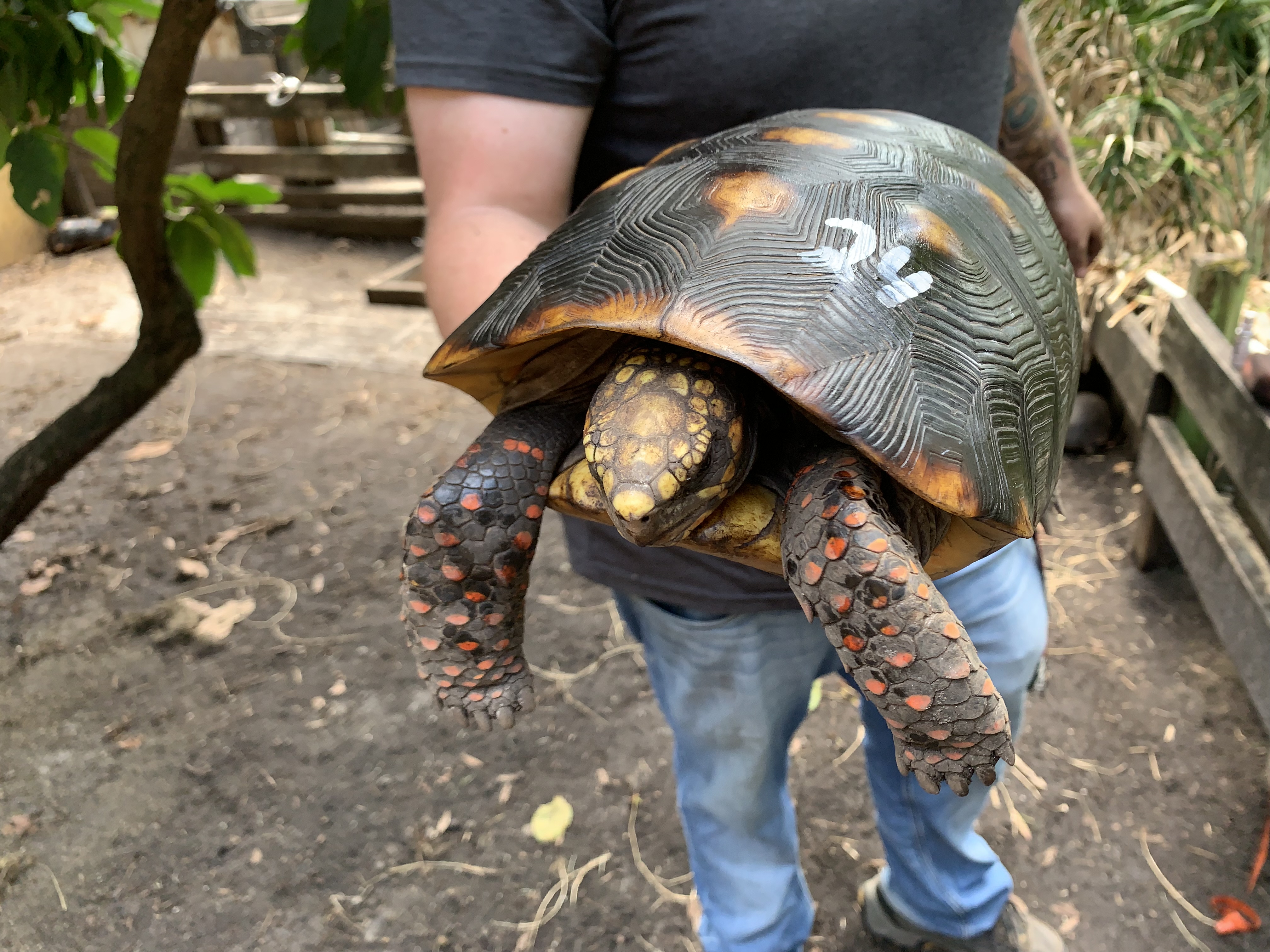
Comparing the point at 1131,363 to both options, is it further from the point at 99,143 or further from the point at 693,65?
the point at 99,143

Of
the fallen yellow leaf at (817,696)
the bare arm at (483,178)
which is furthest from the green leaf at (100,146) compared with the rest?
the fallen yellow leaf at (817,696)

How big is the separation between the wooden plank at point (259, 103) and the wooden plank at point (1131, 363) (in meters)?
4.57

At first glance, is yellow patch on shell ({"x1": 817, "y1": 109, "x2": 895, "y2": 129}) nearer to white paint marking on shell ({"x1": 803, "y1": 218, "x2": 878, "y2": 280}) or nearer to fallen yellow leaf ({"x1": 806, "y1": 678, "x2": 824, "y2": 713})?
white paint marking on shell ({"x1": 803, "y1": 218, "x2": 878, "y2": 280})

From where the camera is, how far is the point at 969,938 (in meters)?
1.71

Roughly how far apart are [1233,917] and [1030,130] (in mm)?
1683

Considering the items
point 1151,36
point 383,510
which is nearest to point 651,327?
point 383,510

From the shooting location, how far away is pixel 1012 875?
193 cm

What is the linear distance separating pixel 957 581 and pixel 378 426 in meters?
3.01

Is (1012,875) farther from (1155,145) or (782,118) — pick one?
(1155,145)

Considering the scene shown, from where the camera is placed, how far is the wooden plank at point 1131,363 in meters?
2.82

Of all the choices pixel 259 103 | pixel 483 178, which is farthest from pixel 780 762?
pixel 259 103

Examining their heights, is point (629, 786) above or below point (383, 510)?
above

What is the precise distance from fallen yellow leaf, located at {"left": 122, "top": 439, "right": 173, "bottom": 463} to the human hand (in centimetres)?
344

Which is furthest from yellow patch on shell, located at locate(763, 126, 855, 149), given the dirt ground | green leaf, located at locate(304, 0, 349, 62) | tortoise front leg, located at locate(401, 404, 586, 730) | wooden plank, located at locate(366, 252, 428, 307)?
wooden plank, located at locate(366, 252, 428, 307)
